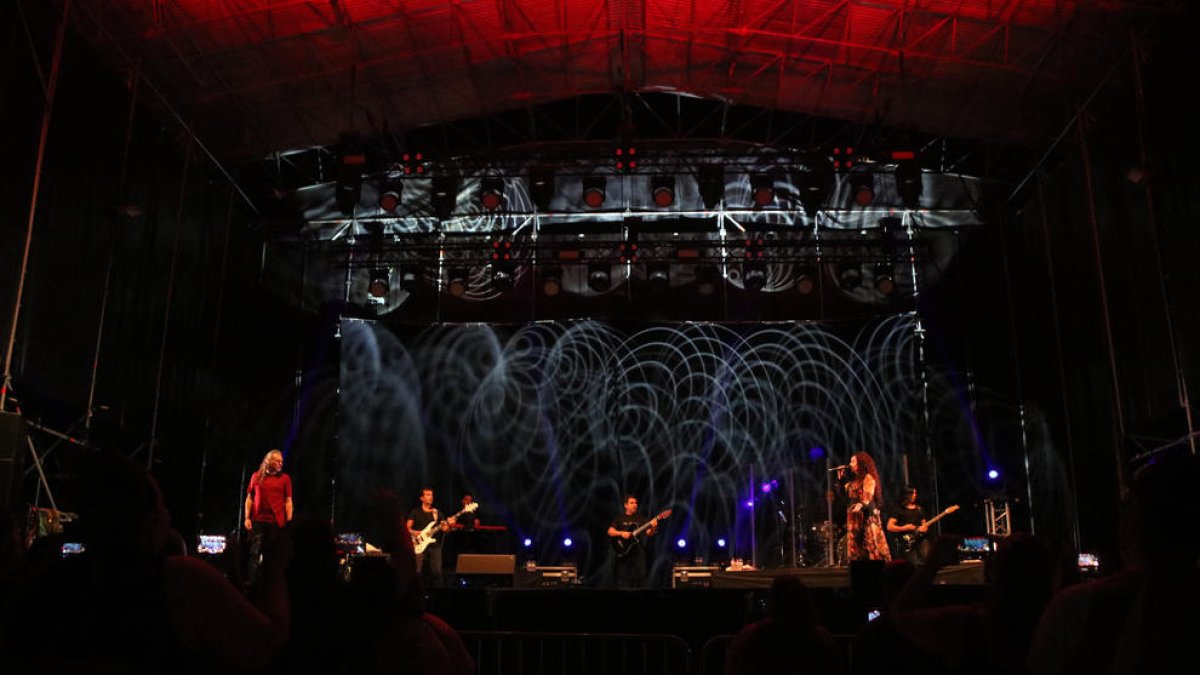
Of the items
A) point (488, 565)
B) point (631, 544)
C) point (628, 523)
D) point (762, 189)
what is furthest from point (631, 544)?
point (762, 189)

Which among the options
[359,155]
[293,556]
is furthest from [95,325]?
[293,556]

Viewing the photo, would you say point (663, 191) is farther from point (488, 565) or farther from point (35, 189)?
point (35, 189)

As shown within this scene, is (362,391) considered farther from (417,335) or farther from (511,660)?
(511,660)

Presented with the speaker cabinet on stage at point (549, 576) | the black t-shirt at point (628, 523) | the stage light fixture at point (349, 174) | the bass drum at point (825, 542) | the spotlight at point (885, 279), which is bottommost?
the speaker cabinet on stage at point (549, 576)

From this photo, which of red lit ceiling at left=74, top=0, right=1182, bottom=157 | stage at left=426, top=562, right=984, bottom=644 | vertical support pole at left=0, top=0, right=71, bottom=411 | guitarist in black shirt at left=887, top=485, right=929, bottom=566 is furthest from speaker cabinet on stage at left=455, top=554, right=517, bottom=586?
red lit ceiling at left=74, top=0, right=1182, bottom=157

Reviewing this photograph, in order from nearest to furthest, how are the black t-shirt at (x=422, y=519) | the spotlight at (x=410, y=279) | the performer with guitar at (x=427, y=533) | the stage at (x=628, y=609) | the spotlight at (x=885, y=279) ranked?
the stage at (x=628, y=609) < the performer with guitar at (x=427, y=533) < the black t-shirt at (x=422, y=519) < the spotlight at (x=885, y=279) < the spotlight at (x=410, y=279)

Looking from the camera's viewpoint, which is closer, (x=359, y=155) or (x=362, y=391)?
(x=359, y=155)

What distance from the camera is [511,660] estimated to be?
6090mm

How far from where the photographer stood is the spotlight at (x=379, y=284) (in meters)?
14.4

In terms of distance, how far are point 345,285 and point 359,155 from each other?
430 centimetres

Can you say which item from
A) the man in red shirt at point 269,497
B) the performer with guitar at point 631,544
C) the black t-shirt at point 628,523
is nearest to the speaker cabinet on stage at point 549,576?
the performer with guitar at point 631,544

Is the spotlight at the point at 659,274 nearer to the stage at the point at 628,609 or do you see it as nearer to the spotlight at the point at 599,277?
the spotlight at the point at 599,277

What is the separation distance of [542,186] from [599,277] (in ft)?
6.51

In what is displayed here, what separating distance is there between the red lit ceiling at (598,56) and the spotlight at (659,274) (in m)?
2.60
